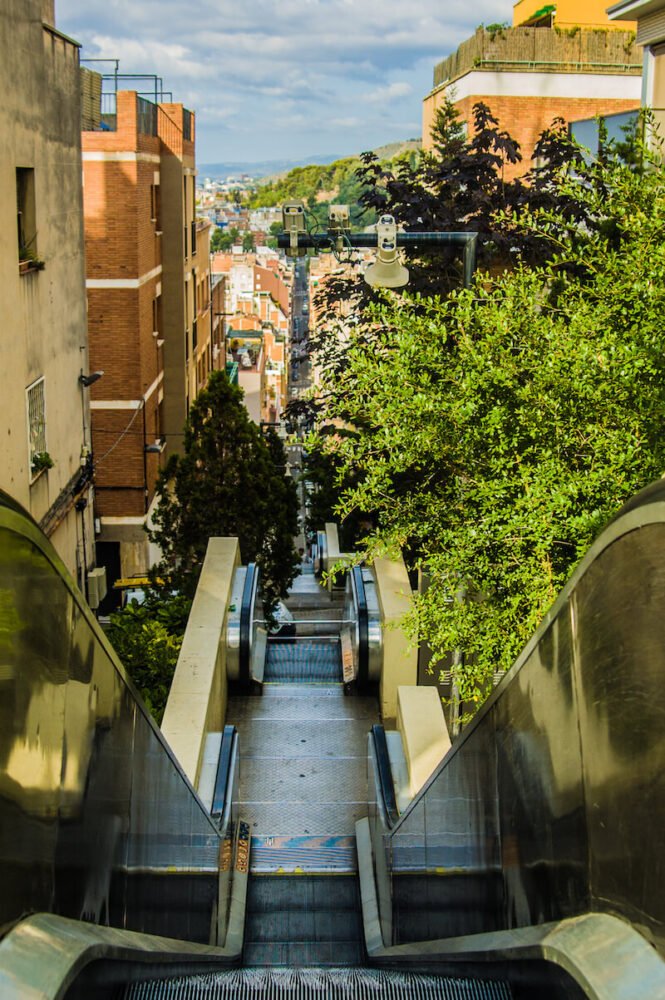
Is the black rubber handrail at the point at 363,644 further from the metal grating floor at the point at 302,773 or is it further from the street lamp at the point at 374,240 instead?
the street lamp at the point at 374,240

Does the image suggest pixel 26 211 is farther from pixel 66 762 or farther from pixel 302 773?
pixel 66 762

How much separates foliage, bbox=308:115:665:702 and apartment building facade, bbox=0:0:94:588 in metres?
8.66

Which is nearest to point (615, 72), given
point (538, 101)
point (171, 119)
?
point (538, 101)

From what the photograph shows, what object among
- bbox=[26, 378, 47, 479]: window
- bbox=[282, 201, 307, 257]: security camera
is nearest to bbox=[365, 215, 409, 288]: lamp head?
bbox=[282, 201, 307, 257]: security camera

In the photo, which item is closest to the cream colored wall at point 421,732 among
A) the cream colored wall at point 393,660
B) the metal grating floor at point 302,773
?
the metal grating floor at point 302,773


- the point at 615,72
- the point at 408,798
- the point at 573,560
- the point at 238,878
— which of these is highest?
the point at 615,72

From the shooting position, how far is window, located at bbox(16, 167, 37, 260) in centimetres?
1642

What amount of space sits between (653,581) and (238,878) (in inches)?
230

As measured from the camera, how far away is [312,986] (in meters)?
4.05

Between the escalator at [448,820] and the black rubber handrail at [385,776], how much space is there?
4.19 feet

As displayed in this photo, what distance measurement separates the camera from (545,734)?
276 centimetres

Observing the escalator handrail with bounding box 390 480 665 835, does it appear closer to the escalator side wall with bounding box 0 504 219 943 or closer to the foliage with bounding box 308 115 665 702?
the escalator side wall with bounding box 0 504 219 943

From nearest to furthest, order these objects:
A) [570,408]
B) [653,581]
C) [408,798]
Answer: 1. [653,581]
2. [570,408]
3. [408,798]

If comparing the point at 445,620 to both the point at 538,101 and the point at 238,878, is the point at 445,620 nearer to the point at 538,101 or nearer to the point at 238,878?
the point at 238,878
